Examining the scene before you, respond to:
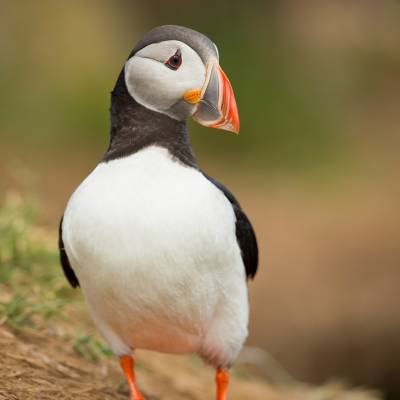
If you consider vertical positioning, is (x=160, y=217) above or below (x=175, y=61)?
below

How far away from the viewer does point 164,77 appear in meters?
3.78

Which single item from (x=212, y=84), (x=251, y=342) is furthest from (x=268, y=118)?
(x=212, y=84)

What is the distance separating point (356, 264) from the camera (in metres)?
9.84

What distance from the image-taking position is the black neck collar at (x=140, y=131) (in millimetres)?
3801

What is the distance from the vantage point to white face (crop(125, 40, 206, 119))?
148 inches

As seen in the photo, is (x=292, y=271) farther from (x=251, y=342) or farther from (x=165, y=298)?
(x=165, y=298)

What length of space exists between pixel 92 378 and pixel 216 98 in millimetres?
1504

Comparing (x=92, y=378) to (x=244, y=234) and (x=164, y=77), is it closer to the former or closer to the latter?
(x=244, y=234)

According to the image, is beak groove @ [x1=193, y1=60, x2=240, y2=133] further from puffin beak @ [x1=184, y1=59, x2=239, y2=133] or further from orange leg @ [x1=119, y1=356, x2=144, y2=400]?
orange leg @ [x1=119, y1=356, x2=144, y2=400]

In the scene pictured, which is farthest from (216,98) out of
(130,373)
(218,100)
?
(130,373)

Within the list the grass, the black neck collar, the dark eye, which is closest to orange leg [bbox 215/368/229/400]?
the grass

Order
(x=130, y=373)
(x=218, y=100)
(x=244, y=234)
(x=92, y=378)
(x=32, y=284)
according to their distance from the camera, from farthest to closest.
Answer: (x=32, y=284) → (x=92, y=378) → (x=130, y=373) → (x=244, y=234) → (x=218, y=100)

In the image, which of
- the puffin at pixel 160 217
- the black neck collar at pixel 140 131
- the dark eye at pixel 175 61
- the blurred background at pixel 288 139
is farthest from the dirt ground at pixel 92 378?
the blurred background at pixel 288 139

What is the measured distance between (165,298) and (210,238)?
0.29 metres
